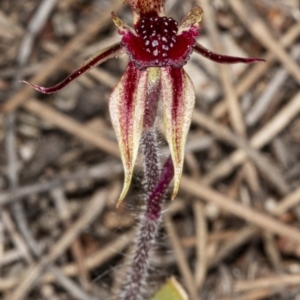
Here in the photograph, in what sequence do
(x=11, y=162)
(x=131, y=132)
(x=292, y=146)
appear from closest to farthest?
1. (x=131, y=132)
2. (x=11, y=162)
3. (x=292, y=146)

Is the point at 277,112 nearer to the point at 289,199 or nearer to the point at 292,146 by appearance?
the point at 292,146

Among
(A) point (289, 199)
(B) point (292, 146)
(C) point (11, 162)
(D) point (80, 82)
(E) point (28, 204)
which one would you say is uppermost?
(D) point (80, 82)

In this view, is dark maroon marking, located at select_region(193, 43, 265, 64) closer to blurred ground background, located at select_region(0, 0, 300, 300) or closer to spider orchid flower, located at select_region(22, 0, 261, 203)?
spider orchid flower, located at select_region(22, 0, 261, 203)

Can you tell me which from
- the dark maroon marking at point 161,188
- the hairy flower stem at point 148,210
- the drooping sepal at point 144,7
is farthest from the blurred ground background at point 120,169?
the drooping sepal at point 144,7

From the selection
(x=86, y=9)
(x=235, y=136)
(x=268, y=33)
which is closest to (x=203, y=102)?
(x=235, y=136)

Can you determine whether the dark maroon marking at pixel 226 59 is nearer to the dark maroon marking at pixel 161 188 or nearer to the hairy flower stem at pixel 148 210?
the hairy flower stem at pixel 148 210

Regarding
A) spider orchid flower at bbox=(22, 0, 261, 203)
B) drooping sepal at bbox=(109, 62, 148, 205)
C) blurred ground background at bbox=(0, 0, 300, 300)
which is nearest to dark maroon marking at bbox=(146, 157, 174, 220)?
spider orchid flower at bbox=(22, 0, 261, 203)
